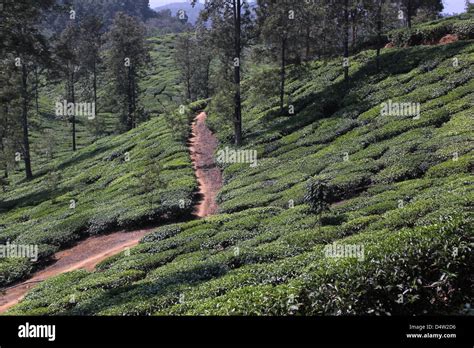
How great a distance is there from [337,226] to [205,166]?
24.6 metres

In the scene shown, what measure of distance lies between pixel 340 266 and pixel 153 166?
78.9ft

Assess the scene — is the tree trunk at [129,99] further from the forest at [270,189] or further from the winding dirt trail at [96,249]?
the winding dirt trail at [96,249]

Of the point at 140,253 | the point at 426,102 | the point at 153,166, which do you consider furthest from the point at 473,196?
the point at 153,166

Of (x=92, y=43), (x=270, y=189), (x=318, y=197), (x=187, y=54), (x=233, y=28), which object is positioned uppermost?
(x=92, y=43)

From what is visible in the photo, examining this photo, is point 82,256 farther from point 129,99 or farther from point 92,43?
point 92,43

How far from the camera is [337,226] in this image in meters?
19.2

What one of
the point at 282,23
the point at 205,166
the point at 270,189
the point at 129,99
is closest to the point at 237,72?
the point at 282,23

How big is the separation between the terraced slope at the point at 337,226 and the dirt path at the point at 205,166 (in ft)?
4.40

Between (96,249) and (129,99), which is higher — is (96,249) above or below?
below

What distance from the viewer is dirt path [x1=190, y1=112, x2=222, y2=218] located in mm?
33062

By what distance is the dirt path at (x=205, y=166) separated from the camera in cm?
3306

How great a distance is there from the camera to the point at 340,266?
38.5ft

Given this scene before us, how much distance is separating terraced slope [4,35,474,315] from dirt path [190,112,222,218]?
1.34 meters

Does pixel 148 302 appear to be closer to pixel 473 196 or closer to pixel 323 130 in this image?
pixel 473 196
